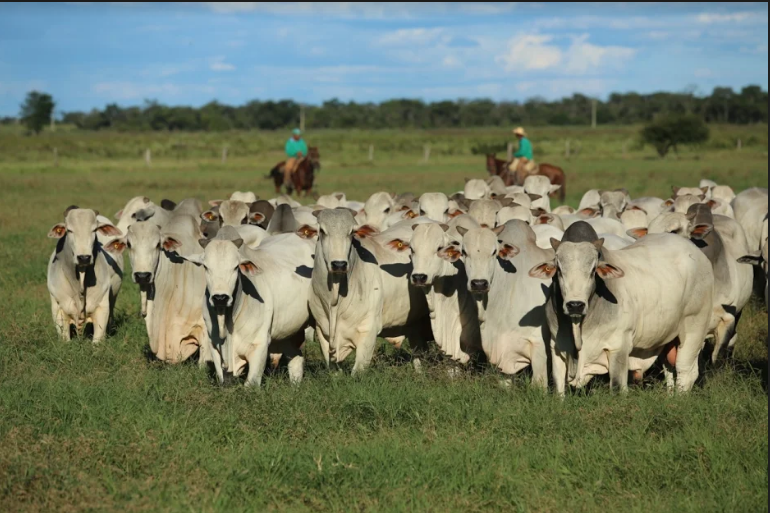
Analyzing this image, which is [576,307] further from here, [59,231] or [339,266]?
[59,231]

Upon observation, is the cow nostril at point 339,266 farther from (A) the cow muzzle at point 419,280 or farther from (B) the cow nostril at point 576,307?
(B) the cow nostril at point 576,307

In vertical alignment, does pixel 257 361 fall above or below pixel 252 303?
below

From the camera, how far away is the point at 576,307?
6.91 metres

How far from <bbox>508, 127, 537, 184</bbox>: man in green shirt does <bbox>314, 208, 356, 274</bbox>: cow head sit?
15268 mm

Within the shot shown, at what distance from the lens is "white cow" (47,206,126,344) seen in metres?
9.26

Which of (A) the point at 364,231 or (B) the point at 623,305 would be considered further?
(A) the point at 364,231

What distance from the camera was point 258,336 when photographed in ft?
25.2

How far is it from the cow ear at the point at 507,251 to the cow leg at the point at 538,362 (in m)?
0.72

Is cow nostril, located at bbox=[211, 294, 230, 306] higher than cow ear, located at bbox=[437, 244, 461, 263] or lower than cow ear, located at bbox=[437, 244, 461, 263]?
lower

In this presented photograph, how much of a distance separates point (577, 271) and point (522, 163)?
16.6 metres

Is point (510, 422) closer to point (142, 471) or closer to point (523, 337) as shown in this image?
point (523, 337)

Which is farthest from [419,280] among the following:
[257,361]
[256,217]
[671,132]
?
[671,132]

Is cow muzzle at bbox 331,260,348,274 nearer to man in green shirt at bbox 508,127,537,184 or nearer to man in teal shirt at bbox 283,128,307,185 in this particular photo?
man in green shirt at bbox 508,127,537,184

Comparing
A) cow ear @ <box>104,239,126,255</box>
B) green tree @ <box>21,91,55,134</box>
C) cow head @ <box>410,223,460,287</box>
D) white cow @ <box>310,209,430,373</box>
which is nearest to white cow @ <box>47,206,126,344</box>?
cow ear @ <box>104,239,126,255</box>
